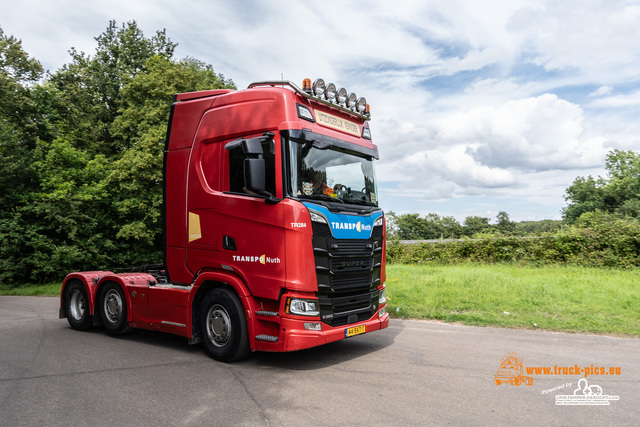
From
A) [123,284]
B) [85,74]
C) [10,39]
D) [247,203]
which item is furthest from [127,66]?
[247,203]

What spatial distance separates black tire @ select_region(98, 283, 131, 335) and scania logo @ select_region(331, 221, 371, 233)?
4.22 meters

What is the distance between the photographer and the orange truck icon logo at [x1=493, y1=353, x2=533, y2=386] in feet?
17.7

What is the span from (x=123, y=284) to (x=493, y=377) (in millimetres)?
6018

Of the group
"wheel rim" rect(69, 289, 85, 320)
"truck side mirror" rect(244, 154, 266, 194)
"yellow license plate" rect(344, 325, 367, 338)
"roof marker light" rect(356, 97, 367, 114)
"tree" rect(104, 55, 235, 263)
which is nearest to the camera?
"truck side mirror" rect(244, 154, 266, 194)

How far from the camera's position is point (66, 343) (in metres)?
7.68

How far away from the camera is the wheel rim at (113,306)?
817cm

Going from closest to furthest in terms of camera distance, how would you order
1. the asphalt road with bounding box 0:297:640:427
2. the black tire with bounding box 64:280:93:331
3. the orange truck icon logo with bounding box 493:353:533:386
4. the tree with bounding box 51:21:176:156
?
the asphalt road with bounding box 0:297:640:427
the orange truck icon logo with bounding box 493:353:533:386
the black tire with bounding box 64:280:93:331
the tree with bounding box 51:21:176:156

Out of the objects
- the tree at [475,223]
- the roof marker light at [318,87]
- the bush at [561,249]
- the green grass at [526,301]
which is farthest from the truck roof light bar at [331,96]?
the tree at [475,223]

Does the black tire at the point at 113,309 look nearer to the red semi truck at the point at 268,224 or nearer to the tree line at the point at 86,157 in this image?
the red semi truck at the point at 268,224

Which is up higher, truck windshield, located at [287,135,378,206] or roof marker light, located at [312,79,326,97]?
roof marker light, located at [312,79,326,97]

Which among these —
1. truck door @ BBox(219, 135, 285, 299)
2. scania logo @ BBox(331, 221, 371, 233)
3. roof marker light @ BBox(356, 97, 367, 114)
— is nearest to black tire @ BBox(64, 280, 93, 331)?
truck door @ BBox(219, 135, 285, 299)

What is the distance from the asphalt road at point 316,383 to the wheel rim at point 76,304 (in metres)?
0.86

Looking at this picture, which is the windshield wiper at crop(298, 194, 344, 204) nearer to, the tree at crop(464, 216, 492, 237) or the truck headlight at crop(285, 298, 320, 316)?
the truck headlight at crop(285, 298, 320, 316)

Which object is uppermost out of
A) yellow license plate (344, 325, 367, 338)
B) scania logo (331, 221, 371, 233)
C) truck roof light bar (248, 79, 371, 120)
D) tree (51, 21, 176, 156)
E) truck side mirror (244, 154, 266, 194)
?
tree (51, 21, 176, 156)
